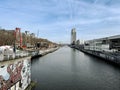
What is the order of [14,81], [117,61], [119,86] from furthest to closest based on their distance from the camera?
[117,61]
[119,86]
[14,81]

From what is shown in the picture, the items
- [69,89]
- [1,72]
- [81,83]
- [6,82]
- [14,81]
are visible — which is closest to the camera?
[1,72]

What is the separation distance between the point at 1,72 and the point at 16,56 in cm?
366

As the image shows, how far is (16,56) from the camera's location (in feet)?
51.5

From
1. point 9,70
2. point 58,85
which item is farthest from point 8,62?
point 58,85

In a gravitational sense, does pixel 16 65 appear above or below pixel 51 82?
above

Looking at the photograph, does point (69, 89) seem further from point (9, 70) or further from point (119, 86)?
point (9, 70)

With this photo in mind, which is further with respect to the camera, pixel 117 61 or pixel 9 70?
pixel 117 61

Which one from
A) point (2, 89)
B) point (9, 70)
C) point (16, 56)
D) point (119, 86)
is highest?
point (16, 56)

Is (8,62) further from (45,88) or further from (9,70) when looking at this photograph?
(45,88)

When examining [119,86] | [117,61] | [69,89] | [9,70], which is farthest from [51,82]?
[117,61]

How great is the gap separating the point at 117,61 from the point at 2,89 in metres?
39.8

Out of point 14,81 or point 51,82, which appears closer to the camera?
point 14,81

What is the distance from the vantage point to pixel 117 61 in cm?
4600

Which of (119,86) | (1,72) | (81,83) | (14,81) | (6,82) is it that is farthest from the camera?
(81,83)
